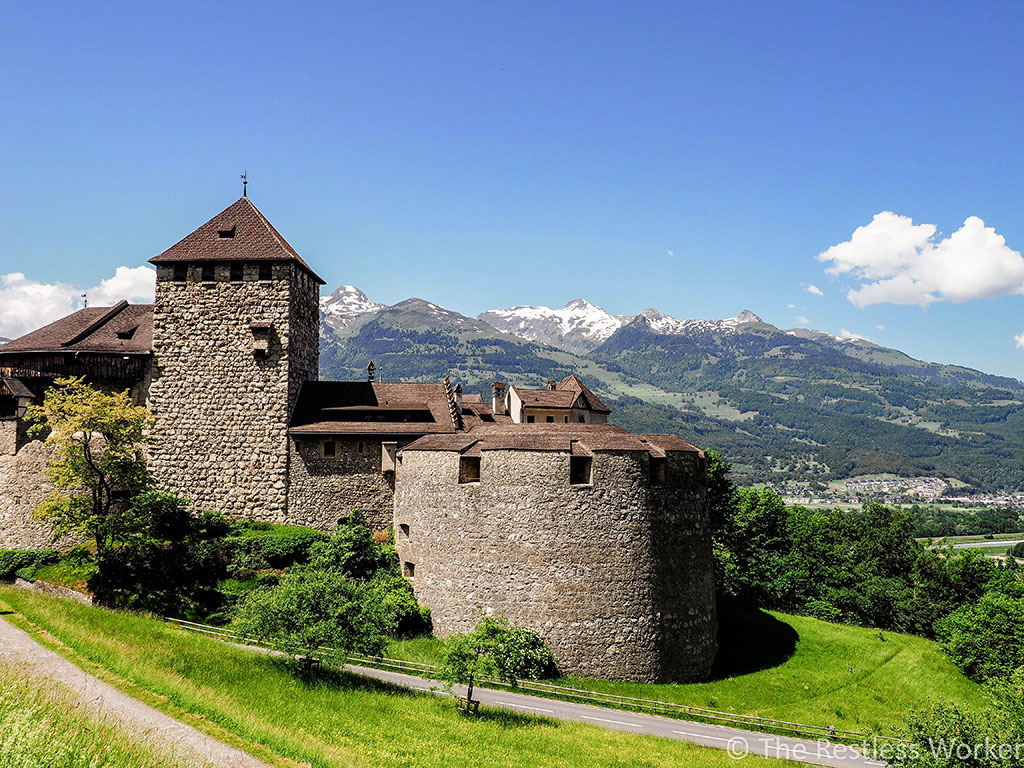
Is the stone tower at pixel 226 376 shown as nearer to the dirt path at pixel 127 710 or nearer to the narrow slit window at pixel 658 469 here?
the dirt path at pixel 127 710

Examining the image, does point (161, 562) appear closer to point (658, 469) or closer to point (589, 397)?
point (658, 469)

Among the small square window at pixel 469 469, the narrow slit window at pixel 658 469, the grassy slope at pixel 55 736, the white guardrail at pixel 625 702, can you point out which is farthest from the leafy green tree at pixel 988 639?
the grassy slope at pixel 55 736

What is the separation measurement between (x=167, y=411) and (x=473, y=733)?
32249 mm

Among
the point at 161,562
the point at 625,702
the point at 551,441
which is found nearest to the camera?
the point at 625,702

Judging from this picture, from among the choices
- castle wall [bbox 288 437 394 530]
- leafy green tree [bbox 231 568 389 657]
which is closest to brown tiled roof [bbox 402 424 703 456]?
castle wall [bbox 288 437 394 530]

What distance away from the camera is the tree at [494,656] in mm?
29766

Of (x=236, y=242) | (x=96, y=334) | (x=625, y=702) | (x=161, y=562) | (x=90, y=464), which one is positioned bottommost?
(x=625, y=702)

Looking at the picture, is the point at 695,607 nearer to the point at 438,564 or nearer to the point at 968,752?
the point at 438,564

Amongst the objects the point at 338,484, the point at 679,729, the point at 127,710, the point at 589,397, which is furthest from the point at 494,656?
the point at 589,397

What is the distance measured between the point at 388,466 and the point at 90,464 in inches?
700

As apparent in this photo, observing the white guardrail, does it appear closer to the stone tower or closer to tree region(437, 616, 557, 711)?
tree region(437, 616, 557, 711)

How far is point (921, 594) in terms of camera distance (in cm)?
6838

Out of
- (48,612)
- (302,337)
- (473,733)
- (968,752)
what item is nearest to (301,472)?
(302,337)

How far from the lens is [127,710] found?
759 inches
